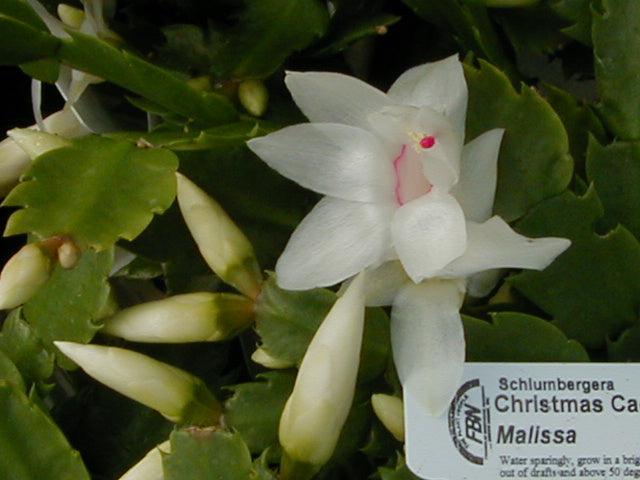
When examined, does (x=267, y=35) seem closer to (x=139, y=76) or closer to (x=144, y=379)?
(x=139, y=76)

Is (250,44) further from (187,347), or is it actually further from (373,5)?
(187,347)

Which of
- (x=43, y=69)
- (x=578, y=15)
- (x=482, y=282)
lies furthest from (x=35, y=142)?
(x=578, y=15)

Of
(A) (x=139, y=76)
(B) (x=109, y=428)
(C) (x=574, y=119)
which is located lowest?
(B) (x=109, y=428)

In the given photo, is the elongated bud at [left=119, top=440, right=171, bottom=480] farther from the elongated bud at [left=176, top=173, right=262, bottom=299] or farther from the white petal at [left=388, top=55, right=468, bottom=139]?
the white petal at [left=388, top=55, right=468, bottom=139]

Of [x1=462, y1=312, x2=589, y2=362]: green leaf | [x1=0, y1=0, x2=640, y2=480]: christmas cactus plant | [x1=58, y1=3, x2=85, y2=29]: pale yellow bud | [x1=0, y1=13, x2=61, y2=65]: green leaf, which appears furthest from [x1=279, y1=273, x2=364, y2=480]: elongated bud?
[x1=58, y1=3, x2=85, y2=29]: pale yellow bud

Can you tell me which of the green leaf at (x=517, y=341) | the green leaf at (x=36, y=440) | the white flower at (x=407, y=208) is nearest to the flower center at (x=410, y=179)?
the white flower at (x=407, y=208)

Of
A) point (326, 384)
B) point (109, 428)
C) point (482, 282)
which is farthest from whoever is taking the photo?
point (109, 428)
